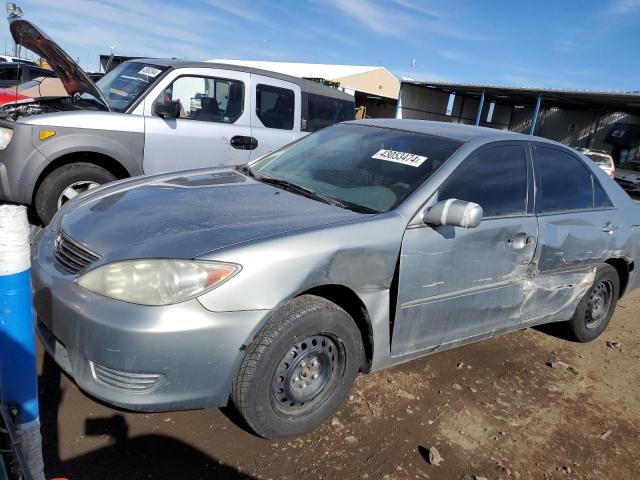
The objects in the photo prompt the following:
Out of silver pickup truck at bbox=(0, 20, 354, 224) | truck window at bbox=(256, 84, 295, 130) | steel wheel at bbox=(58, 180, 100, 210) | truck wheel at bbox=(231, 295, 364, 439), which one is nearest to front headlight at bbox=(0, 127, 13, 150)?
silver pickup truck at bbox=(0, 20, 354, 224)

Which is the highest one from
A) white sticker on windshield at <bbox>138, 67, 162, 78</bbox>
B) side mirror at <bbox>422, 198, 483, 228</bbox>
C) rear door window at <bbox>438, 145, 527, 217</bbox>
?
white sticker on windshield at <bbox>138, 67, 162, 78</bbox>

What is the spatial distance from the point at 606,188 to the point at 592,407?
5.71 ft

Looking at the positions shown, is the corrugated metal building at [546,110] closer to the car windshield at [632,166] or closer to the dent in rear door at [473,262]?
the car windshield at [632,166]

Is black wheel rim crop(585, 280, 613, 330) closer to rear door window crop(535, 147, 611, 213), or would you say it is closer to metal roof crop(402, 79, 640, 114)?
rear door window crop(535, 147, 611, 213)

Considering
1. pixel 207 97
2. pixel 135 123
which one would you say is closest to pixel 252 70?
pixel 207 97

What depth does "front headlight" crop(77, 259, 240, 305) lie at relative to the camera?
213 cm

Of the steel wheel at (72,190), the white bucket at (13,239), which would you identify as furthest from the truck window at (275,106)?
the white bucket at (13,239)

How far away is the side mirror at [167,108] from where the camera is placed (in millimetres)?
4934

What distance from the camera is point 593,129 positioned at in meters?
29.9

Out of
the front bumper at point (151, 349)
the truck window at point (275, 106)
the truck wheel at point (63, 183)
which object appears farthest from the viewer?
the truck window at point (275, 106)

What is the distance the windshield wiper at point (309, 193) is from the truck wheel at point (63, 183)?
2109 millimetres

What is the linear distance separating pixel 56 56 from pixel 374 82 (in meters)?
41.5

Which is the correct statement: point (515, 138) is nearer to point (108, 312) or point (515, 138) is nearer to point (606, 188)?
point (606, 188)

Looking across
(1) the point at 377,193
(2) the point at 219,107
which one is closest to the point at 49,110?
(2) the point at 219,107
